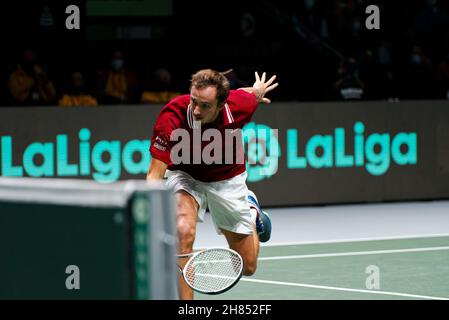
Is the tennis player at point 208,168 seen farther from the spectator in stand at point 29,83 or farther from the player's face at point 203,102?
the spectator in stand at point 29,83

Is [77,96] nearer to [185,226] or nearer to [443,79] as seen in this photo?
[443,79]

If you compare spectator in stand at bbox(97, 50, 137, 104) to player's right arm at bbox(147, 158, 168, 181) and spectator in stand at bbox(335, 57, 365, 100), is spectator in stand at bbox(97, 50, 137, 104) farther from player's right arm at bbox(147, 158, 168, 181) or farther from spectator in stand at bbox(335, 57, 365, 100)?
player's right arm at bbox(147, 158, 168, 181)

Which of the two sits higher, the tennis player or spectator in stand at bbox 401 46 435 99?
spectator in stand at bbox 401 46 435 99

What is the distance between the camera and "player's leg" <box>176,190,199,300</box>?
7.55 metres

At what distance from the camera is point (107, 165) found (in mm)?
14367

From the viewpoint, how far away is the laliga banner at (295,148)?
1409 cm

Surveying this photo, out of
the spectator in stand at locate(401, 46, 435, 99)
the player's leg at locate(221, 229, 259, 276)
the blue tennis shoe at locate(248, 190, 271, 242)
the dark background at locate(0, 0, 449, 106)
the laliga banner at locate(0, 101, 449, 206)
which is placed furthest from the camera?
the dark background at locate(0, 0, 449, 106)

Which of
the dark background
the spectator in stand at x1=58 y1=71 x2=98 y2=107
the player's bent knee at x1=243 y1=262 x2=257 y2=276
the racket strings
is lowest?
the player's bent knee at x1=243 y1=262 x2=257 y2=276

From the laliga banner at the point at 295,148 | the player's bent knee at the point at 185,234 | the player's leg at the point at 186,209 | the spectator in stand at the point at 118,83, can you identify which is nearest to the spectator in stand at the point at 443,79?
the laliga banner at the point at 295,148

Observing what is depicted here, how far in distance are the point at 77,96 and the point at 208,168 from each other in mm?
7611

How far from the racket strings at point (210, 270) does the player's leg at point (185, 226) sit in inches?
6.2

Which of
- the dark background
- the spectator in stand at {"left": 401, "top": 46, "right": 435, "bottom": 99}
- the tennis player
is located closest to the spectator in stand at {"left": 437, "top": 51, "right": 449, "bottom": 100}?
the dark background
